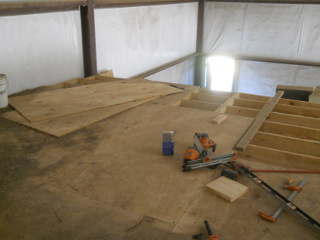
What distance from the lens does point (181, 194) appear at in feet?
7.00

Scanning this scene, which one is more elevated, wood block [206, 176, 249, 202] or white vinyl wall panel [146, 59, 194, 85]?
wood block [206, 176, 249, 202]

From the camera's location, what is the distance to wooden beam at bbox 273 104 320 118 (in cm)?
379

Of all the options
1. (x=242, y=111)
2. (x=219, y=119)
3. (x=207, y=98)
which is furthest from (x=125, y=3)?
(x=219, y=119)

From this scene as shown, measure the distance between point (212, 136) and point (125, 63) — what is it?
11.6 feet

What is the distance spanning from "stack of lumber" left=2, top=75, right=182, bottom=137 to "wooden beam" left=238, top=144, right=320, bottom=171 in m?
1.57

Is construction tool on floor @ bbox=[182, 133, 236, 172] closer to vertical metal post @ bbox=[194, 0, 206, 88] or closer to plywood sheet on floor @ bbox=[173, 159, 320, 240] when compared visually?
plywood sheet on floor @ bbox=[173, 159, 320, 240]

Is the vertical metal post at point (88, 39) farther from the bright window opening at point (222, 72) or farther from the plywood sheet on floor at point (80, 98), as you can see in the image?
the bright window opening at point (222, 72)

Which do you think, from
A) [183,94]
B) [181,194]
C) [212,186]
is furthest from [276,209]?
[183,94]

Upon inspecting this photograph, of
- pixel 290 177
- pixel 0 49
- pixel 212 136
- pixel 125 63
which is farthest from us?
pixel 125 63

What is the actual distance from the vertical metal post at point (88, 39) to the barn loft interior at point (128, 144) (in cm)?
2

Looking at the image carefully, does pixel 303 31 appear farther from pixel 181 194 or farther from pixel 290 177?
pixel 181 194

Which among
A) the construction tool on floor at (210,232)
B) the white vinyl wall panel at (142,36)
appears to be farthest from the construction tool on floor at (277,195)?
the white vinyl wall panel at (142,36)

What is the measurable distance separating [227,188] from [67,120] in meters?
1.87

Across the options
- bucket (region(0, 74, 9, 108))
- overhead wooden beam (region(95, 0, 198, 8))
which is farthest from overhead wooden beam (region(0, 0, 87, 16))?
bucket (region(0, 74, 9, 108))
